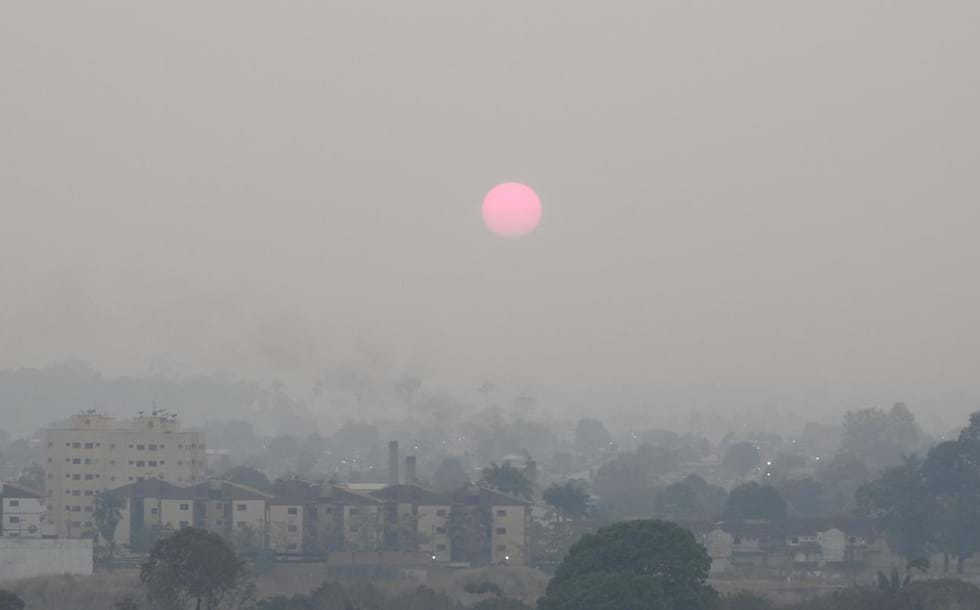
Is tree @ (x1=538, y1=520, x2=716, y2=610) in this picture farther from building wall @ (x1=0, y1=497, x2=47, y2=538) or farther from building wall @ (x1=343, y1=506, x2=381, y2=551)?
building wall @ (x1=0, y1=497, x2=47, y2=538)

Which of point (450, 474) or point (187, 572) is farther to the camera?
point (450, 474)

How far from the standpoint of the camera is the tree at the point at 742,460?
113 meters

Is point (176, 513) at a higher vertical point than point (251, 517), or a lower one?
higher

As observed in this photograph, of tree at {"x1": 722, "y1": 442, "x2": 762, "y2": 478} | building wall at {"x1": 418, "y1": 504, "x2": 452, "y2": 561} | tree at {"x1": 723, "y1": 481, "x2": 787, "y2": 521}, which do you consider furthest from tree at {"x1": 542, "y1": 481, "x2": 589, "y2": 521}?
tree at {"x1": 722, "y1": 442, "x2": 762, "y2": 478}

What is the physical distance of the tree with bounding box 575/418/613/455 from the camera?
150 meters

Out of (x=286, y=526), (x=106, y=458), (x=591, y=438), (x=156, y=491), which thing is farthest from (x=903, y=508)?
(x=591, y=438)

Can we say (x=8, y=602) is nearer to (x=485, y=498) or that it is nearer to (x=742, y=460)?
(x=485, y=498)

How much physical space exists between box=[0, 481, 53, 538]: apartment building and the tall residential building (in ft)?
10.7

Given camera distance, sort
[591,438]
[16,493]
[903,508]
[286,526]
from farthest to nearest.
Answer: [591,438]
[16,493]
[903,508]
[286,526]

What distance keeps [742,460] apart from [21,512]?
6306 cm

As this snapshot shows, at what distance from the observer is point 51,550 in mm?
51094

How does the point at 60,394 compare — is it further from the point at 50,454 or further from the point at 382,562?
the point at 382,562

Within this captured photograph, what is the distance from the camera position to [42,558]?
50781mm

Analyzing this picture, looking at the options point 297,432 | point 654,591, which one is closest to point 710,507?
point 654,591
